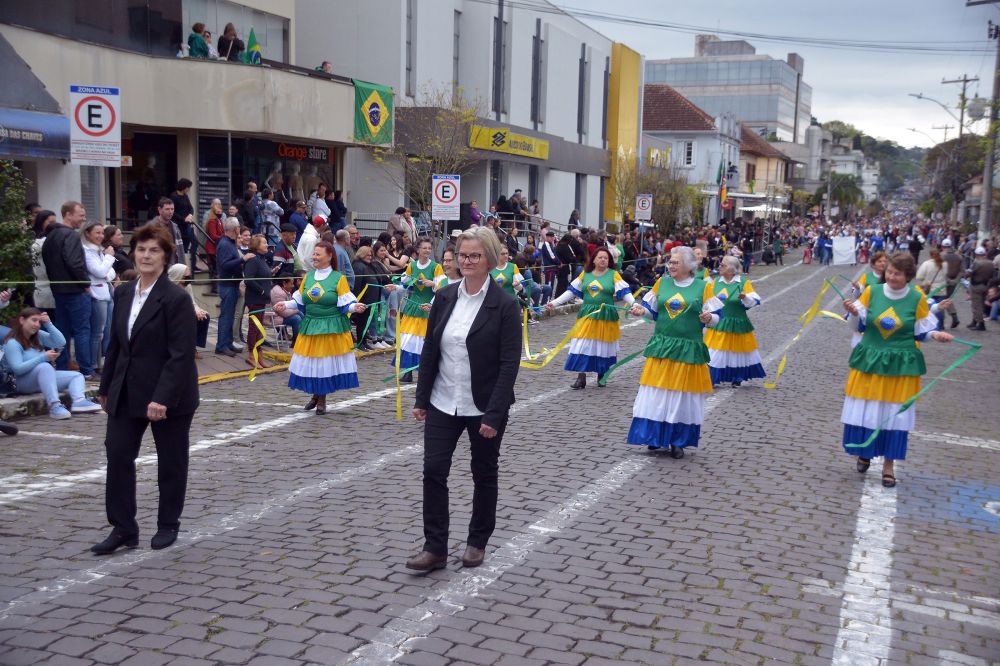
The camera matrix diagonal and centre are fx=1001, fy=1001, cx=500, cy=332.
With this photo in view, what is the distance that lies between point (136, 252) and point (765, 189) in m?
90.1

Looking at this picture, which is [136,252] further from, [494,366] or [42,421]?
[42,421]

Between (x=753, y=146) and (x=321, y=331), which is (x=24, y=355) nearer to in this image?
(x=321, y=331)

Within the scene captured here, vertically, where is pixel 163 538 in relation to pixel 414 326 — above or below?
below

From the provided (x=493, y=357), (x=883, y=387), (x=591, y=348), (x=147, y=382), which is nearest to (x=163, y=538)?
(x=147, y=382)

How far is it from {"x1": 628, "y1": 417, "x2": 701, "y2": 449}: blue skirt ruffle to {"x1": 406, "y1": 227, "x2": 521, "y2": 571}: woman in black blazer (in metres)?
3.50

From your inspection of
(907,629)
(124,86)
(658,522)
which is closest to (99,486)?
(658,522)

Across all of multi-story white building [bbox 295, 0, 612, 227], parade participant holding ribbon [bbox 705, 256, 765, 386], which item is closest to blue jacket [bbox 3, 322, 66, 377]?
parade participant holding ribbon [bbox 705, 256, 765, 386]

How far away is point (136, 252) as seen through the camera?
6.17 m

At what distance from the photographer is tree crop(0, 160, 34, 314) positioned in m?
10.8

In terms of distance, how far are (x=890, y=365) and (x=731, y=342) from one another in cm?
496

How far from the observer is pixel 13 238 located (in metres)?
10.9

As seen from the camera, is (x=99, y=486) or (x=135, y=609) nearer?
(x=135, y=609)

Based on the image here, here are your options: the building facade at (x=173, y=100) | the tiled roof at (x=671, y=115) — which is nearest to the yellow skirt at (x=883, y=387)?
the building facade at (x=173, y=100)

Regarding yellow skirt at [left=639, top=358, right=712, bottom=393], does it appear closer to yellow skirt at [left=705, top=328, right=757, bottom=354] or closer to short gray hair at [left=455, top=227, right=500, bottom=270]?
short gray hair at [left=455, top=227, right=500, bottom=270]
